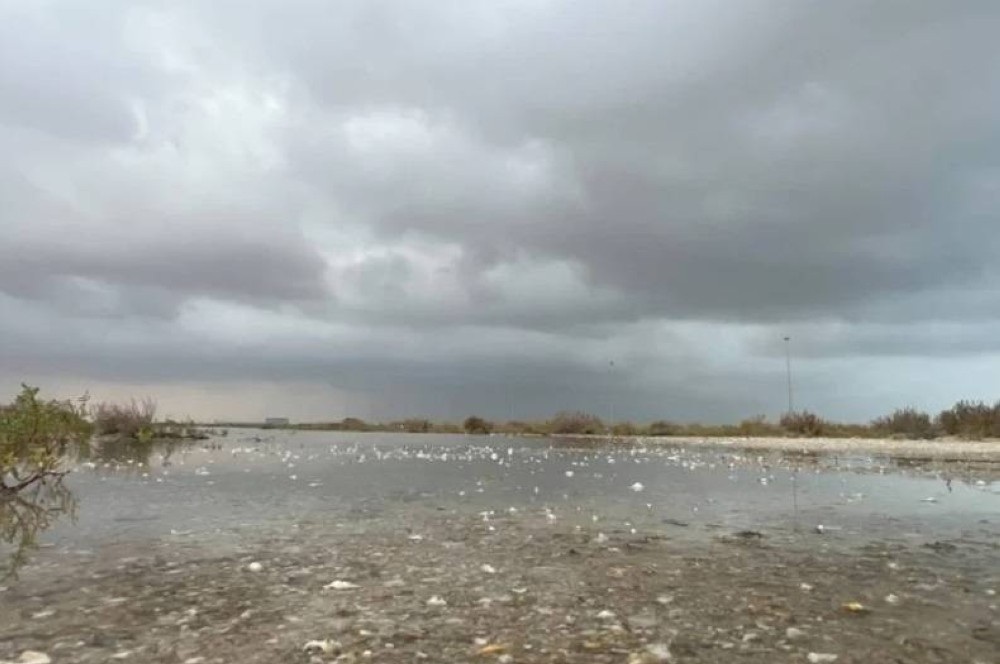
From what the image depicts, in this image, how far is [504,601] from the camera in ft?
26.6

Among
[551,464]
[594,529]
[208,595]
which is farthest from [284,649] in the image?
[551,464]

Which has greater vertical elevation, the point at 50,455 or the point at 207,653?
the point at 50,455

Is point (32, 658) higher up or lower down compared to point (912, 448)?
lower down

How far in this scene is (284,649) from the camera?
6312 mm

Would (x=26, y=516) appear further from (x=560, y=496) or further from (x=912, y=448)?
(x=912, y=448)

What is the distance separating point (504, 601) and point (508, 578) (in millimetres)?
1245

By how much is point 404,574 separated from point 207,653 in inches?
140

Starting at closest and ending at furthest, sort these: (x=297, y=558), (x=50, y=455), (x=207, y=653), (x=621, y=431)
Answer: (x=207, y=653) < (x=297, y=558) < (x=50, y=455) < (x=621, y=431)

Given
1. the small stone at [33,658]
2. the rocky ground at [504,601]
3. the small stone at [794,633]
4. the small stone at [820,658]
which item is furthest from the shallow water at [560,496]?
the small stone at [820,658]

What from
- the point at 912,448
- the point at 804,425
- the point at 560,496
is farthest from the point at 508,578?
the point at 804,425

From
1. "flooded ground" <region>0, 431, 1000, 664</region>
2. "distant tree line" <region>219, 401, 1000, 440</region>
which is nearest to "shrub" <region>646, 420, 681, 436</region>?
"distant tree line" <region>219, 401, 1000, 440</region>

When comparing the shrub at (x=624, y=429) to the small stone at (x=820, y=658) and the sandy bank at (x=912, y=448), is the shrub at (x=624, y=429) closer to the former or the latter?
the sandy bank at (x=912, y=448)

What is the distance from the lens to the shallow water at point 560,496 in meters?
14.0

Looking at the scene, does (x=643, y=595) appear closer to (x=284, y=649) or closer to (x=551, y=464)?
(x=284, y=649)
